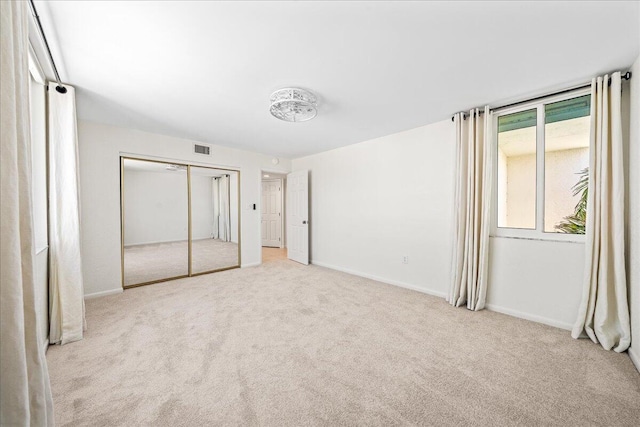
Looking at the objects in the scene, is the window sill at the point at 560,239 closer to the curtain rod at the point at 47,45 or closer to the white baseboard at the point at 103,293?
the curtain rod at the point at 47,45

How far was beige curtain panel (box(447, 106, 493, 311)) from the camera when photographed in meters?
2.78

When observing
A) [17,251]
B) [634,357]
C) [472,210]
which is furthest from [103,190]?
[634,357]

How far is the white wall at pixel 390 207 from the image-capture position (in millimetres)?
3295

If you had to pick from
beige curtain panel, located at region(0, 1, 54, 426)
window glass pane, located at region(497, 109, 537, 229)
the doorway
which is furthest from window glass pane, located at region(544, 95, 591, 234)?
the doorway

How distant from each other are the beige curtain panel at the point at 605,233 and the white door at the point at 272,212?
19.7 ft

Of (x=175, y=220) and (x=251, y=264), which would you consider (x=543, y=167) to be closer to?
(x=251, y=264)

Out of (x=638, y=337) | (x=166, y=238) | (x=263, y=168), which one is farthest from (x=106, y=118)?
(x=638, y=337)

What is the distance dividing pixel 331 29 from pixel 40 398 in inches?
90.7

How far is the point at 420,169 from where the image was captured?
3490 millimetres

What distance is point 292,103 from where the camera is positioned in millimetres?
2365

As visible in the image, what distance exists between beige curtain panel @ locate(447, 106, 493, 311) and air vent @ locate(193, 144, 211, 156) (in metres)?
3.93

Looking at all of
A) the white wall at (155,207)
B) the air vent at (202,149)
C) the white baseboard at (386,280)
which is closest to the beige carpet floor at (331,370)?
the white baseboard at (386,280)

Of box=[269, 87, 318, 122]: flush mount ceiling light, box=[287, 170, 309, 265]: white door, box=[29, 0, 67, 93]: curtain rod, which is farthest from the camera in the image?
box=[287, 170, 309, 265]: white door

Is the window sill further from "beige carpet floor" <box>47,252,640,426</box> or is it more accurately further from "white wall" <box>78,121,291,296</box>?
"white wall" <box>78,121,291,296</box>
